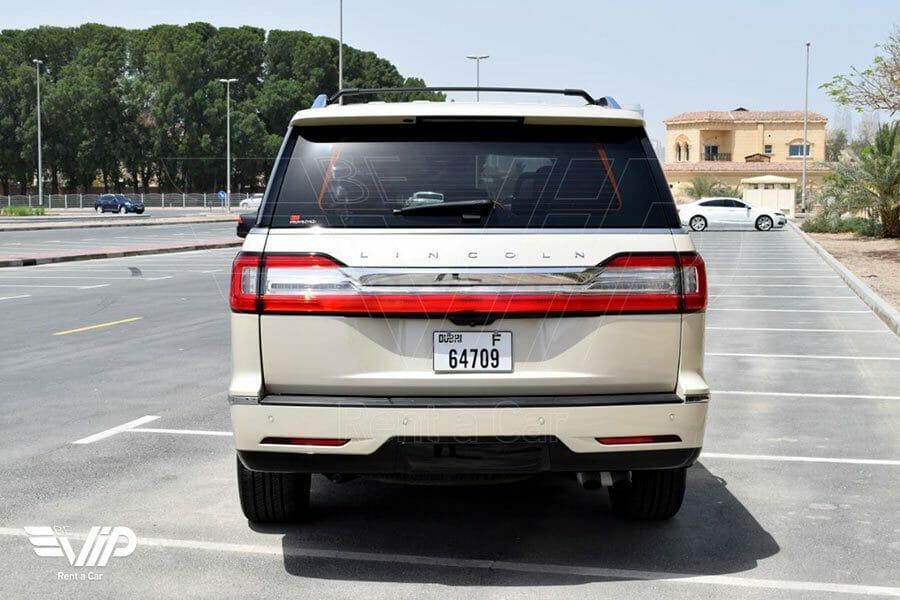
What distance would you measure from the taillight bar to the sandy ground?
1249cm

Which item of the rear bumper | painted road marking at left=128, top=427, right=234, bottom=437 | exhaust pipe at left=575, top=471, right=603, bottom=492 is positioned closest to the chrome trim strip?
the rear bumper

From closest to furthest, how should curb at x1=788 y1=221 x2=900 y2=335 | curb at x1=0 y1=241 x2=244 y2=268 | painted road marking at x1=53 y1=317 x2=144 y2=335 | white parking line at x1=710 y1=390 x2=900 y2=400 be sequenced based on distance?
1. white parking line at x1=710 y1=390 x2=900 y2=400
2. painted road marking at x1=53 y1=317 x2=144 y2=335
3. curb at x1=788 y1=221 x2=900 y2=335
4. curb at x1=0 y1=241 x2=244 y2=268

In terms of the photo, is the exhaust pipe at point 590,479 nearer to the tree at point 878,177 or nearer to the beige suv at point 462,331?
the beige suv at point 462,331

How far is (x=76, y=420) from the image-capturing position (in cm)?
782

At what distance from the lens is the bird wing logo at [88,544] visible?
485cm

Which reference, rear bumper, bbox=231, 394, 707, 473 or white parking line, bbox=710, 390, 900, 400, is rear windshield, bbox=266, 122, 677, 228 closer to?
rear bumper, bbox=231, 394, 707, 473

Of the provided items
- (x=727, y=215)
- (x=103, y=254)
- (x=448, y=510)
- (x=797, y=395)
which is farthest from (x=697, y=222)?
(x=448, y=510)

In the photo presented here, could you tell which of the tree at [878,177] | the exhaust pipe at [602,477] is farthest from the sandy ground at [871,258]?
the exhaust pipe at [602,477]

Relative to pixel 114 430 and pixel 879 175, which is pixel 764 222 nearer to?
pixel 879 175

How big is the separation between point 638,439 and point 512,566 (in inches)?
32.3

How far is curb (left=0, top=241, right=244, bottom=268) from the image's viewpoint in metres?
25.2

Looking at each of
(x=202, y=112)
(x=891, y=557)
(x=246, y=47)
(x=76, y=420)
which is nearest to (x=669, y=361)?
(x=891, y=557)

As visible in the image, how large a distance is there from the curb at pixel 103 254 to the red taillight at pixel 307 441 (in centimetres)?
2226

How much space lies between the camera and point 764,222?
47.8 meters
